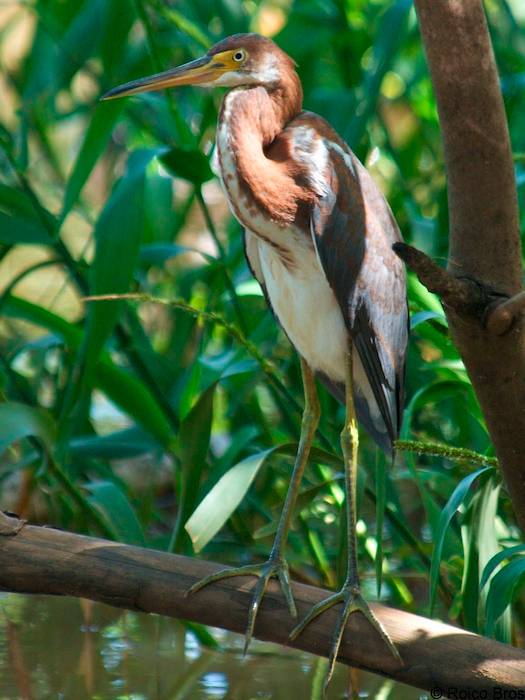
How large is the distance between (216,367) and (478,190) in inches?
42.8

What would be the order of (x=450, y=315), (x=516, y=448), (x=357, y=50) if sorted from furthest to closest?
(x=357, y=50) < (x=516, y=448) < (x=450, y=315)

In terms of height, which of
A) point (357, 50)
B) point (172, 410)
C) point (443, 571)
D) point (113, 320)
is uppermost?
point (357, 50)

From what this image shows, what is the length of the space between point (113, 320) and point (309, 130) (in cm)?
48

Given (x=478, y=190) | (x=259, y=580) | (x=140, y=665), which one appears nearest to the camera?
(x=478, y=190)

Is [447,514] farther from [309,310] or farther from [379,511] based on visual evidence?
[309,310]

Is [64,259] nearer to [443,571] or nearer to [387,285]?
[387,285]

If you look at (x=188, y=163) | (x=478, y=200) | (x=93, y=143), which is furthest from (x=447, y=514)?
(x=93, y=143)

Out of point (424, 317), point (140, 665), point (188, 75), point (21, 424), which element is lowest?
point (140, 665)

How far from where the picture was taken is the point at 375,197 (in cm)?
212

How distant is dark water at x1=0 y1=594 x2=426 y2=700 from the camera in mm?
2383

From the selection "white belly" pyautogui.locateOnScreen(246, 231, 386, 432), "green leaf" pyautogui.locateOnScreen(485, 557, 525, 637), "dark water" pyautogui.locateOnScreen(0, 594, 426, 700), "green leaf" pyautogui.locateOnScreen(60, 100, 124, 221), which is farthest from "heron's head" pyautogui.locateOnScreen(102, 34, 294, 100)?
"dark water" pyautogui.locateOnScreen(0, 594, 426, 700)

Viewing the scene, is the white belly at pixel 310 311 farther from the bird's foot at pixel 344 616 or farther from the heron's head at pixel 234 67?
the bird's foot at pixel 344 616

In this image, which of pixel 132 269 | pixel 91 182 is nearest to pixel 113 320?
pixel 132 269

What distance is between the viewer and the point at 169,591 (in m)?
1.75
